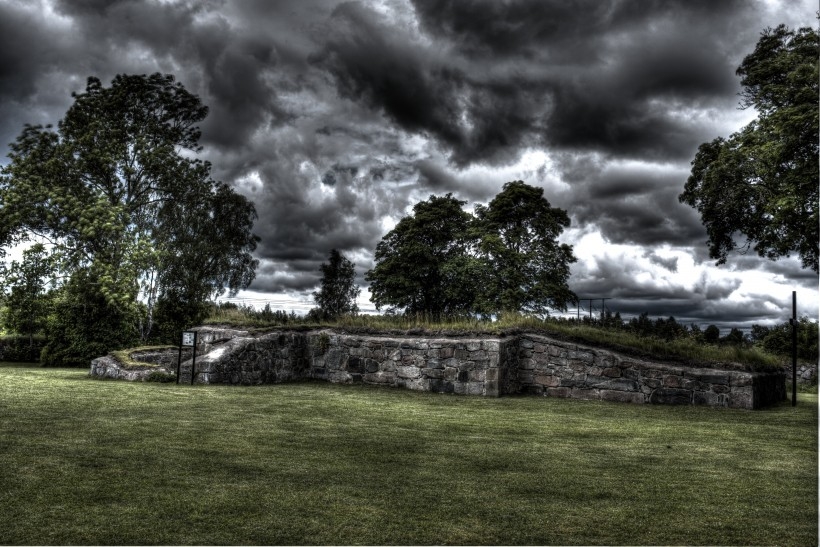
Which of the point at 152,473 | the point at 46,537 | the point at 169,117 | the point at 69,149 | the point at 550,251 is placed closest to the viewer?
the point at 46,537

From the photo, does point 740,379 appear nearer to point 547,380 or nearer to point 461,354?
point 547,380

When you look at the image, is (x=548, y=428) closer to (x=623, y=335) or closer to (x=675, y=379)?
(x=675, y=379)

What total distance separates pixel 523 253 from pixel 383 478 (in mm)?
28212

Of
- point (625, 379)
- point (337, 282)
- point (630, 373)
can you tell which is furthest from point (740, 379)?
point (337, 282)

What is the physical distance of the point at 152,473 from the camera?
15.5 feet

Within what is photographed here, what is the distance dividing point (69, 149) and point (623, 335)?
23195 mm

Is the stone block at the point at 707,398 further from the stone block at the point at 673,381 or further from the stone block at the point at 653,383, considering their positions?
the stone block at the point at 653,383

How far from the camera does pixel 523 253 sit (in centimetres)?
3219

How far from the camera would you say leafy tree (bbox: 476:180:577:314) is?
31031 millimetres

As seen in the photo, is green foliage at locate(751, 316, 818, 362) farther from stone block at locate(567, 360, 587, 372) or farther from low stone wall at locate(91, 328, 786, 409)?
stone block at locate(567, 360, 587, 372)

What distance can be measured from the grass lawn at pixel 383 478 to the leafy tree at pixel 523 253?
21589mm

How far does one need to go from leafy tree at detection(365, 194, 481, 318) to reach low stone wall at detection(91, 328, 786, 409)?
1712 cm

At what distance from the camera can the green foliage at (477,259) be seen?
31391mm

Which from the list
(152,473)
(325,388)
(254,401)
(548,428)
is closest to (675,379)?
(548,428)
